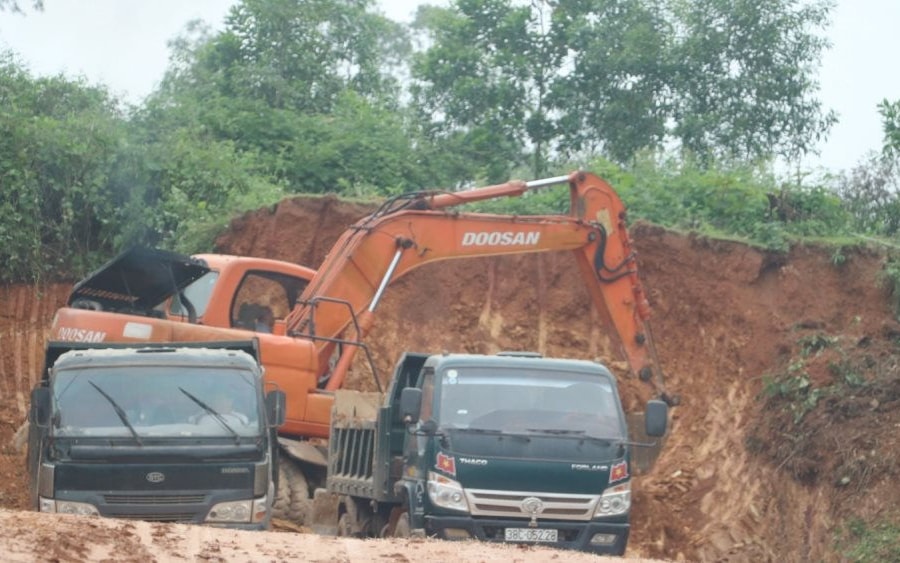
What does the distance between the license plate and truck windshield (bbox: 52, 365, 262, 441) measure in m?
2.59

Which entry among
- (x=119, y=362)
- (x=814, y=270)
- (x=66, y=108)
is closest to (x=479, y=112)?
(x=66, y=108)

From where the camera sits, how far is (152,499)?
1493 cm

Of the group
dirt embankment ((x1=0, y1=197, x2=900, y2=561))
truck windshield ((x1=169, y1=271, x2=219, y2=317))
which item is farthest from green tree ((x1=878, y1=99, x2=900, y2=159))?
truck windshield ((x1=169, y1=271, x2=219, y2=317))

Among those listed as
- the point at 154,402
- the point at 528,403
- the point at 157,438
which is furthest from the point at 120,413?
the point at 528,403

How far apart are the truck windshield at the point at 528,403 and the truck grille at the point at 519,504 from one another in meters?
0.61

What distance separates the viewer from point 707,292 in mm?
26500

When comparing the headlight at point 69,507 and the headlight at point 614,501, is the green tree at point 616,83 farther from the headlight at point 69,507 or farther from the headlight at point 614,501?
the headlight at point 69,507

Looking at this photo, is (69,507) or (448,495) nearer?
(69,507)

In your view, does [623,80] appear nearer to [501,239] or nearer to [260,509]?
[501,239]

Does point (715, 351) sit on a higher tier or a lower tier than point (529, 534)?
higher

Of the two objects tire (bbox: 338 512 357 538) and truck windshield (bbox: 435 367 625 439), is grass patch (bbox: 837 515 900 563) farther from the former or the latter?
tire (bbox: 338 512 357 538)

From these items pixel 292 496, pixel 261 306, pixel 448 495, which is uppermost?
pixel 261 306

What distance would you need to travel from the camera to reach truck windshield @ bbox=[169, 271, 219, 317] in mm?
20219

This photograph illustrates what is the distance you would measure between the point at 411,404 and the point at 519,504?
58.8 inches
